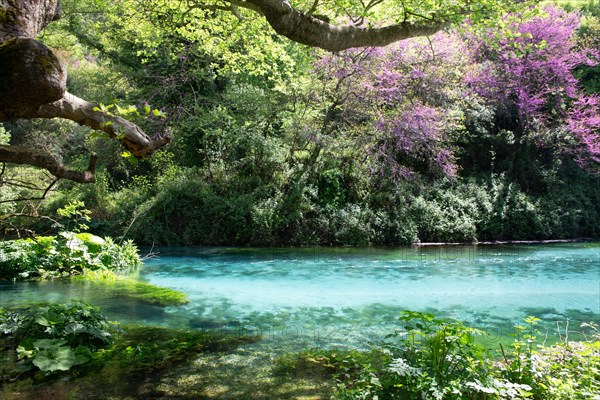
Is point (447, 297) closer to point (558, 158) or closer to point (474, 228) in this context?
point (474, 228)

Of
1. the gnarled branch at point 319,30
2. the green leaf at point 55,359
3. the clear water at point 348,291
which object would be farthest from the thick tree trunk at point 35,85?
the clear water at point 348,291

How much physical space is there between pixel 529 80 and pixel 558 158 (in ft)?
11.3

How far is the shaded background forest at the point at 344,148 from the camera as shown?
50.4ft

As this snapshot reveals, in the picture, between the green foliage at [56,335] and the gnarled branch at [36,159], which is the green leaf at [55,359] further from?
the gnarled branch at [36,159]

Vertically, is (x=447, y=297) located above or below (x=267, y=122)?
A: below

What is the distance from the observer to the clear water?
21.2 ft

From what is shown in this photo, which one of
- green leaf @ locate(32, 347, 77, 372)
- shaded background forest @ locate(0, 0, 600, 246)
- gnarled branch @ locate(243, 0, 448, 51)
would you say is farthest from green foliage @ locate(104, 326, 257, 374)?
shaded background forest @ locate(0, 0, 600, 246)

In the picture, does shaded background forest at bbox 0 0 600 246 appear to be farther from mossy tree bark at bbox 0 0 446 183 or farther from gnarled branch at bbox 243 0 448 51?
mossy tree bark at bbox 0 0 446 183

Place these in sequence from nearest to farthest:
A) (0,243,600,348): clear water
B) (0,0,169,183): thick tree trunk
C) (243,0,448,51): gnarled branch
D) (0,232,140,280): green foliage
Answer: (0,0,169,183): thick tree trunk < (243,0,448,51): gnarled branch < (0,243,600,348): clear water < (0,232,140,280): green foliage

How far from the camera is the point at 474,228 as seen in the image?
54.0ft

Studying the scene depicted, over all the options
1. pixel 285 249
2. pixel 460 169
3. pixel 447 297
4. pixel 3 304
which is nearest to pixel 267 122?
pixel 285 249

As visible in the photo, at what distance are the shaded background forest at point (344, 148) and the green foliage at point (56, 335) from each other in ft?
29.8

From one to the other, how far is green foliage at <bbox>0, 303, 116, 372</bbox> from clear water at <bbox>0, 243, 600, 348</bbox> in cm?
146

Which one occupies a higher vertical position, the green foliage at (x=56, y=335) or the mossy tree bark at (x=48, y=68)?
the mossy tree bark at (x=48, y=68)
